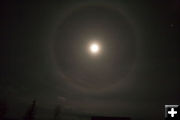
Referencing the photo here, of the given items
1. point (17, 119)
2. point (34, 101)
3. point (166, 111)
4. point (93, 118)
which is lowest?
point (166, 111)

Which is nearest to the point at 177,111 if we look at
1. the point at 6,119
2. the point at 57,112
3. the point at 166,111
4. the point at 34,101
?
the point at 166,111

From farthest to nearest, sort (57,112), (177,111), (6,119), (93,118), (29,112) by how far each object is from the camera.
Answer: (57,112) < (29,112) < (6,119) < (93,118) < (177,111)

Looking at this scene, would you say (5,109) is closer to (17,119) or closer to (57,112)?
(17,119)

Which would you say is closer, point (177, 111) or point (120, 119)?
point (177, 111)

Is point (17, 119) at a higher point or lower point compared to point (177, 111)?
higher

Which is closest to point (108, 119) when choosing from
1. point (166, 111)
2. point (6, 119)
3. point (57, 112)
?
point (166, 111)

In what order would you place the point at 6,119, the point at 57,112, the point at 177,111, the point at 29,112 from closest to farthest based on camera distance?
the point at 177,111, the point at 6,119, the point at 29,112, the point at 57,112

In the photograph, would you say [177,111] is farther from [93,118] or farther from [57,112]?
[57,112]

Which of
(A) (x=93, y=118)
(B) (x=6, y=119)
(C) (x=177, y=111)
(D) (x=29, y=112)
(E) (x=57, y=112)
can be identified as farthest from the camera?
(E) (x=57, y=112)

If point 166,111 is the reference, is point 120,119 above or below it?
above

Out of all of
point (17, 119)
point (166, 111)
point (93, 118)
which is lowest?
point (166, 111)
